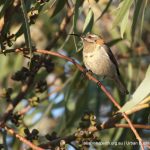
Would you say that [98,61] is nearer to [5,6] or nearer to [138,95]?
[5,6]

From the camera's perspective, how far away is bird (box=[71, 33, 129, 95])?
135 inches

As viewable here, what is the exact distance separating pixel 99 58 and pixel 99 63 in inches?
1.7

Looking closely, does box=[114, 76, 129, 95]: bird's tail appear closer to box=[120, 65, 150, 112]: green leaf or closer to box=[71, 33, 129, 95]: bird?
box=[71, 33, 129, 95]: bird

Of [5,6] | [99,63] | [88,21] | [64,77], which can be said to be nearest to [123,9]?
[88,21]

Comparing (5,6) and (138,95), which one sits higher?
(5,6)

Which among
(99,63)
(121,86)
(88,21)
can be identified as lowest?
(121,86)

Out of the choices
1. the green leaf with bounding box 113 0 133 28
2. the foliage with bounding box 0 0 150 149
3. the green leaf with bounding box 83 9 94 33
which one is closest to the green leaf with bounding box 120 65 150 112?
the foliage with bounding box 0 0 150 149

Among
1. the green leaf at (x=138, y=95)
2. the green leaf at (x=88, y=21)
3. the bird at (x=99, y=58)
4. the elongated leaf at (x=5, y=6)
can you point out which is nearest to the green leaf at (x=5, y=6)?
the elongated leaf at (x=5, y=6)

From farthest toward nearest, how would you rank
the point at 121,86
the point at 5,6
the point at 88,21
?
the point at 121,86
the point at 88,21
the point at 5,6

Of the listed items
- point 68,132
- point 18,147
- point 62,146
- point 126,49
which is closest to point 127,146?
point 62,146

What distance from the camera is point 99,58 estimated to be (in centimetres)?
351

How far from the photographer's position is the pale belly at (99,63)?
135 inches

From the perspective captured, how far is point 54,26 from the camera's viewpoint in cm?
471

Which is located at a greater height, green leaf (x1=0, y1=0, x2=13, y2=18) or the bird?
green leaf (x1=0, y1=0, x2=13, y2=18)
